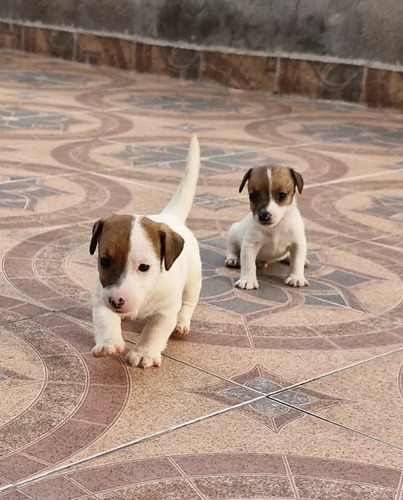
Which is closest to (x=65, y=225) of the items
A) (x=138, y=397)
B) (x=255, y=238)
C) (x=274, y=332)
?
(x=255, y=238)

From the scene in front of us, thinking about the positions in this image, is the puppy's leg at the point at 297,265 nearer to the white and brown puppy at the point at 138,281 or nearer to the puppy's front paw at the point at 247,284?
the puppy's front paw at the point at 247,284

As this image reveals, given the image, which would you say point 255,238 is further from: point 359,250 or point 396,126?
point 396,126

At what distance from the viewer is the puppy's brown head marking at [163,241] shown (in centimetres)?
268

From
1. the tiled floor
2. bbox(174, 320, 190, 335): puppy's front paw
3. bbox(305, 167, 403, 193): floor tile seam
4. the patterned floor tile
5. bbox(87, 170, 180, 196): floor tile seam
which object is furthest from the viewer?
bbox(305, 167, 403, 193): floor tile seam

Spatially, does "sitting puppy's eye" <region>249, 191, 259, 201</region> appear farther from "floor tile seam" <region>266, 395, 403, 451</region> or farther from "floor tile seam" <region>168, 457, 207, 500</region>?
"floor tile seam" <region>168, 457, 207, 500</region>

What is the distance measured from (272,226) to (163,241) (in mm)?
1122

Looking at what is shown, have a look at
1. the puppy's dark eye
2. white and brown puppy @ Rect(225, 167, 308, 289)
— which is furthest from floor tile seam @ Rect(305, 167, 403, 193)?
the puppy's dark eye

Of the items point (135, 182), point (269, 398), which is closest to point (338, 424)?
point (269, 398)

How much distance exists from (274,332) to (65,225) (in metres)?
1.51

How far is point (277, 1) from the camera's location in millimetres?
9406

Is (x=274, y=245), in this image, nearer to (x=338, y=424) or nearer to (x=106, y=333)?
(x=106, y=333)

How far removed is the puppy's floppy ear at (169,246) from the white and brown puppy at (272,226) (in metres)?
0.98

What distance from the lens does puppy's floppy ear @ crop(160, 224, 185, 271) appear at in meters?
2.70

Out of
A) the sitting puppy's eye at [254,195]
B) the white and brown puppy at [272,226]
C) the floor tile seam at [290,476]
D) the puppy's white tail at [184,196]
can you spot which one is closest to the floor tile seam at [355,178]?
the white and brown puppy at [272,226]
